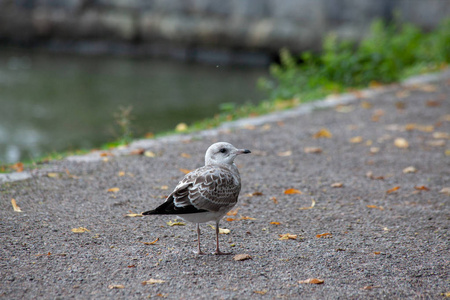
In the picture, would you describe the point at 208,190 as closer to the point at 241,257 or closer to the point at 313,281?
the point at 241,257

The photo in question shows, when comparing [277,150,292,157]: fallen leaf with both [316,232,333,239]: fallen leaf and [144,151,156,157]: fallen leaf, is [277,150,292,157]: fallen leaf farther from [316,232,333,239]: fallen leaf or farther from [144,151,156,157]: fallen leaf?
[316,232,333,239]: fallen leaf

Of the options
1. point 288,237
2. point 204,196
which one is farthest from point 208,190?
point 288,237

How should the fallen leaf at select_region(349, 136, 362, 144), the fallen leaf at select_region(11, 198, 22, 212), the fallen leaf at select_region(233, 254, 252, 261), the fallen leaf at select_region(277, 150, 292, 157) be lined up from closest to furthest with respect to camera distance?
the fallen leaf at select_region(233, 254, 252, 261), the fallen leaf at select_region(11, 198, 22, 212), the fallen leaf at select_region(277, 150, 292, 157), the fallen leaf at select_region(349, 136, 362, 144)

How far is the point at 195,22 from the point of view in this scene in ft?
66.5

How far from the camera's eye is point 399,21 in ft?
62.0

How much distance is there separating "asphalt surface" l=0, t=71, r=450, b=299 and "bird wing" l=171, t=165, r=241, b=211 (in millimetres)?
411

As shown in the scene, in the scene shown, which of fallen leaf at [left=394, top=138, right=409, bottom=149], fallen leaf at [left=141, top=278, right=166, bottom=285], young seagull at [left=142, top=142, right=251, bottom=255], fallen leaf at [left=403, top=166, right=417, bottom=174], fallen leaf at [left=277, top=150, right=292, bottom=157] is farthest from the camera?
fallen leaf at [left=394, top=138, right=409, bottom=149]

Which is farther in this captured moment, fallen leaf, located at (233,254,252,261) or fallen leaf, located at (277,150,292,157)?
fallen leaf, located at (277,150,292,157)

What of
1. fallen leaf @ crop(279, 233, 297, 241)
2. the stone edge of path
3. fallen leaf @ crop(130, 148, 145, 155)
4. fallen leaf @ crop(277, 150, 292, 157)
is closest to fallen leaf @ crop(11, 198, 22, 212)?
the stone edge of path

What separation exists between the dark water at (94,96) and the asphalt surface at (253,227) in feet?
8.59

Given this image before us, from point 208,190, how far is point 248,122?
458cm

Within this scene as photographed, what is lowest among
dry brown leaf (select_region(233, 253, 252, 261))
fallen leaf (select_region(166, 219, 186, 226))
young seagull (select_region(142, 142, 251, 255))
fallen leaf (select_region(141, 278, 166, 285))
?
fallen leaf (select_region(166, 219, 186, 226))

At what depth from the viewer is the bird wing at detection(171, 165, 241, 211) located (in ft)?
12.3

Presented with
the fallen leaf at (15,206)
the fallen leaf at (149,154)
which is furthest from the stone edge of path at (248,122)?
the fallen leaf at (15,206)
